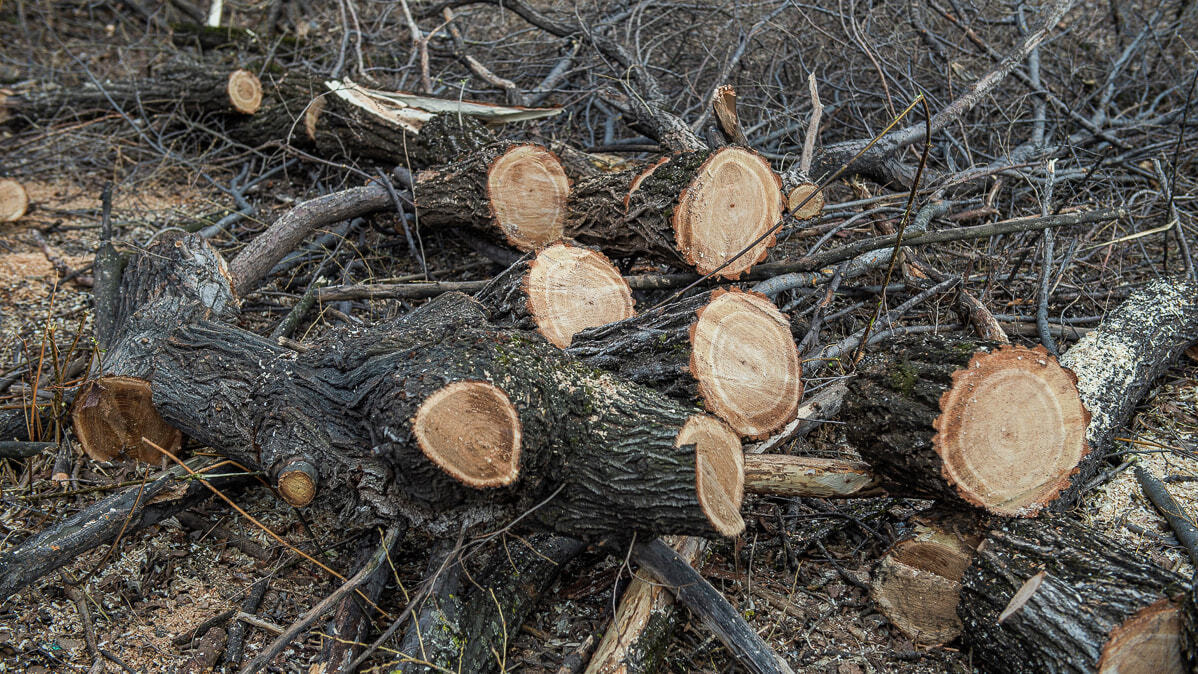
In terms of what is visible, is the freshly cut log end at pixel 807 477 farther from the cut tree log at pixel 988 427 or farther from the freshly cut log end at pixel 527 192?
the freshly cut log end at pixel 527 192

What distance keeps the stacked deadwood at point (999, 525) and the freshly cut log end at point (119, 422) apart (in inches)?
93.3

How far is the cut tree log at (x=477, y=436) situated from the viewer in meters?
1.94

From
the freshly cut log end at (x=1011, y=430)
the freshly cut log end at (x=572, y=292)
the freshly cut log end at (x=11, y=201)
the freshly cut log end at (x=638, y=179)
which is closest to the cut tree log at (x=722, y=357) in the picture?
the freshly cut log end at (x=572, y=292)

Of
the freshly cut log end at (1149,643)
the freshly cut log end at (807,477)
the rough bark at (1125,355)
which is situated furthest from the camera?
the rough bark at (1125,355)

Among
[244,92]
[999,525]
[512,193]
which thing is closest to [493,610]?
[999,525]

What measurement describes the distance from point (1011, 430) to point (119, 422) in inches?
113

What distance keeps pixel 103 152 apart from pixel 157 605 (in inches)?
155

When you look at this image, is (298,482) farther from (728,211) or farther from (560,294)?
(728,211)

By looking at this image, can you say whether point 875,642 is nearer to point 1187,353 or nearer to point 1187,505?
point 1187,505

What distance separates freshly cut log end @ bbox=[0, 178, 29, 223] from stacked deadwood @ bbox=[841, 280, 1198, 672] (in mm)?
4755

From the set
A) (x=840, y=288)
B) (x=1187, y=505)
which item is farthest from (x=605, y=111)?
(x=1187, y=505)

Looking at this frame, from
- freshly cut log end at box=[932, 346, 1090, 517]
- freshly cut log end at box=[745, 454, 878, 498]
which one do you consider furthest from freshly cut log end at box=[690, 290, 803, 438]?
freshly cut log end at box=[932, 346, 1090, 517]

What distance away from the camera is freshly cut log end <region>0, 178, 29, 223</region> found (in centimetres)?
447

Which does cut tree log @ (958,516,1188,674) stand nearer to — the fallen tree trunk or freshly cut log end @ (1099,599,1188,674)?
freshly cut log end @ (1099,599,1188,674)
